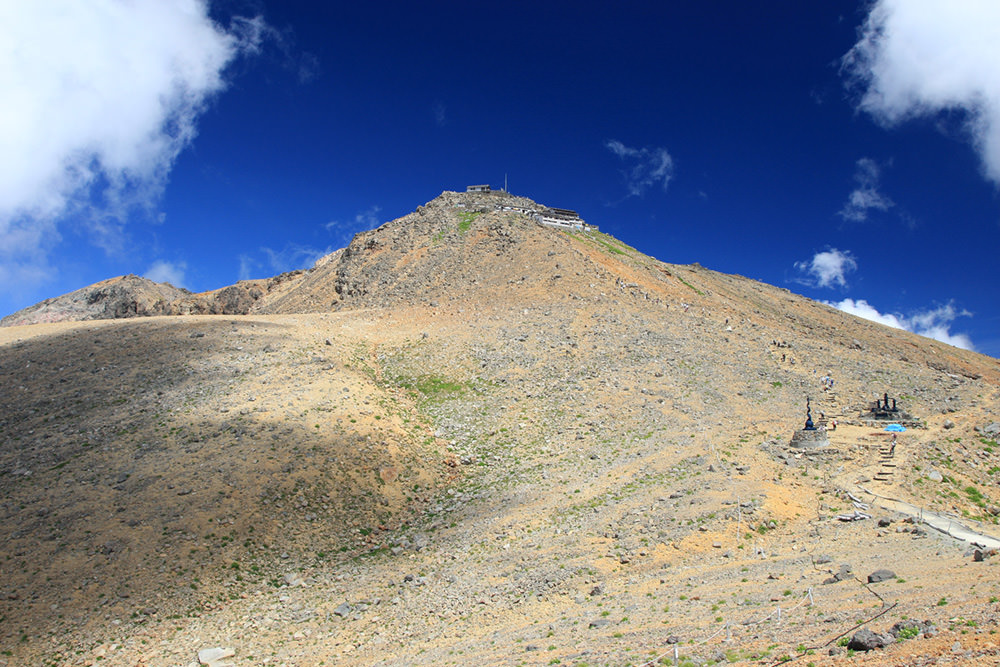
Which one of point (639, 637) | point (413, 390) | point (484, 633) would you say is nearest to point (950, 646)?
point (639, 637)

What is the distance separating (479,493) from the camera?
23531 mm

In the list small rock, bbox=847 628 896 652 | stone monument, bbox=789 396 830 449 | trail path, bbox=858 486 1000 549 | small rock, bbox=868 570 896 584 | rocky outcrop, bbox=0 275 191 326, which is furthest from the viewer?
rocky outcrop, bbox=0 275 191 326

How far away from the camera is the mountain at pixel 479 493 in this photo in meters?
14.5

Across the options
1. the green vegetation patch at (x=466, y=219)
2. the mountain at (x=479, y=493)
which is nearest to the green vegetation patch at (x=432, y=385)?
the mountain at (x=479, y=493)

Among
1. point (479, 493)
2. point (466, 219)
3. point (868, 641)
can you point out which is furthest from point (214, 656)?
point (466, 219)

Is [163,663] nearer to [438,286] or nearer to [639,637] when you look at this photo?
[639,637]

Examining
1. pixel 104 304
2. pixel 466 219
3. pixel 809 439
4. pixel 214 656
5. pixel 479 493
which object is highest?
pixel 466 219

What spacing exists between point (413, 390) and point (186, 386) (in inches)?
448

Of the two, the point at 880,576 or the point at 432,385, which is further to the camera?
the point at 432,385

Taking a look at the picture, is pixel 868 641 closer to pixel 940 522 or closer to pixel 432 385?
pixel 940 522

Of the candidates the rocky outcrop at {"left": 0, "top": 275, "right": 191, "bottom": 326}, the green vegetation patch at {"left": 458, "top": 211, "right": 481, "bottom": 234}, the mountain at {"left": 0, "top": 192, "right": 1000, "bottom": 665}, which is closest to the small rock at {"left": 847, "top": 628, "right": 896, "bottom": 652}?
the mountain at {"left": 0, "top": 192, "right": 1000, "bottom": 665}

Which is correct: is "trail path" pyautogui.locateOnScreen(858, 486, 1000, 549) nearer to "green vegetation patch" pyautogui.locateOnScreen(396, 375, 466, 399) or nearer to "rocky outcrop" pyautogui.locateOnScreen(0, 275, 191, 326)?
"green vegetation patch" pyautogui.locateOnScreen(396, 375, 466, 399)

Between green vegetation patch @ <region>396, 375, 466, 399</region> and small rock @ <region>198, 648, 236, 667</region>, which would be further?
green vegetation patch @ <region>396, 375, 466, 399</region>

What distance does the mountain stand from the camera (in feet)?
47.6
